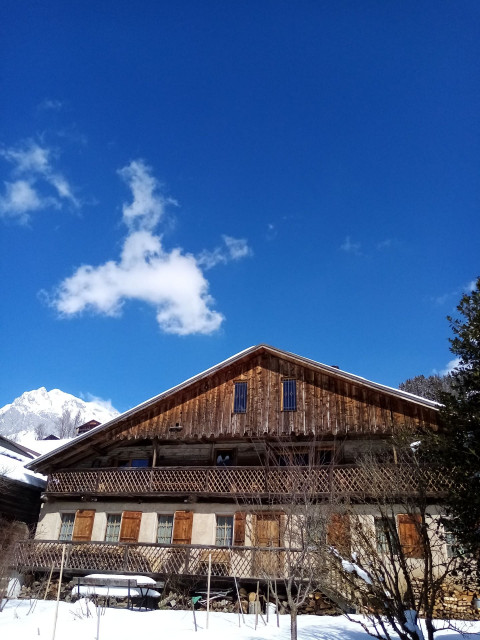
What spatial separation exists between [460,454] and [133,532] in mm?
16199

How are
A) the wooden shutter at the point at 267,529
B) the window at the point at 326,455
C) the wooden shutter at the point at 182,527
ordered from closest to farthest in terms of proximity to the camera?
the wooden shutter at the point at 267,529 → the wooden shutter at the point at 182,527 → the window at the point at 326,455

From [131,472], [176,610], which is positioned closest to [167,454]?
[131,472]

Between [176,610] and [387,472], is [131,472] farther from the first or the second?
[387,472]

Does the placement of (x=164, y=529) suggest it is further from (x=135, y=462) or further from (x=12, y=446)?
(x=12, y=446)

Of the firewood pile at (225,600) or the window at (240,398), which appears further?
the window at (240,398)

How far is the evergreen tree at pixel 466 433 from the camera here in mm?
8258

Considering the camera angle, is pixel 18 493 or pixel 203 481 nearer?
pixel 203 481

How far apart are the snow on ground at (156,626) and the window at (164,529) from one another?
181 inches

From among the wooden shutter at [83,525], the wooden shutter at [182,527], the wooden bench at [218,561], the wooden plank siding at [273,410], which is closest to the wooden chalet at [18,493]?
the wooden shutter at [83,525]

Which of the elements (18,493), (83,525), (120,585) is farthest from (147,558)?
(18,493)

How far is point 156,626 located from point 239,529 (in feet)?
20.8

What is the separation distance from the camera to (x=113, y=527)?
2173 centimetres

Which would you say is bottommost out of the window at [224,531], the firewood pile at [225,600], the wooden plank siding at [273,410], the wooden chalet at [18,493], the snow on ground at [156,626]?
the snow on ground at [156,626]

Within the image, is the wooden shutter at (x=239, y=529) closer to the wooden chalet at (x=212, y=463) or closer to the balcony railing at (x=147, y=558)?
the wooden chalet at (x=212, y=463)
